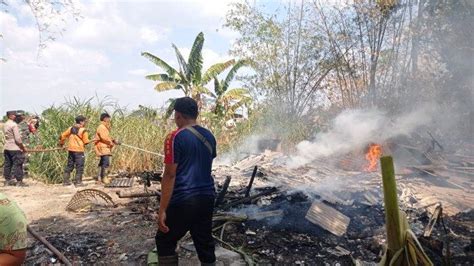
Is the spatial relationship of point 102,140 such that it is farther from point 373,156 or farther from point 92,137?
point 373,156

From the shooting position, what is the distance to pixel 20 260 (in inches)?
79.8

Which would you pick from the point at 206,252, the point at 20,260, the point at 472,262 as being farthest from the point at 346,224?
the point at 20,260

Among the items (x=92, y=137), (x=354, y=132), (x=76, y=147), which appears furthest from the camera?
(x=354, y=132)

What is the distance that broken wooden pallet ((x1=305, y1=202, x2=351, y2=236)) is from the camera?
529 centimetres

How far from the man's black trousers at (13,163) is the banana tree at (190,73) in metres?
7.85

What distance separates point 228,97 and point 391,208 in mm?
15875

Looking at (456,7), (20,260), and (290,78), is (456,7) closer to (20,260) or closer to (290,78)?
(290,78)

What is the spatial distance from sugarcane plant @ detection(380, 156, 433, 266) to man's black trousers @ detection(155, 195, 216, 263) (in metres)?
2.16

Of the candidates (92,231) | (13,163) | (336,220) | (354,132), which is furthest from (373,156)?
(13,163)

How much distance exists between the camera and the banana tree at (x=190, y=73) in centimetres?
1593

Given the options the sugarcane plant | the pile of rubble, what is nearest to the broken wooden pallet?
the pile of rubble

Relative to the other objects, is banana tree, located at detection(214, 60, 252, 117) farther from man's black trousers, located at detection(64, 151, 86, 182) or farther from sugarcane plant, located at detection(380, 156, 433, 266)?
sugarcane plant, located at detection(380, 156, 433, 266)

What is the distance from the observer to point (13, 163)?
878 centimetres

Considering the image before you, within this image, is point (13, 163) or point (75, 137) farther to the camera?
point (75, 137)
